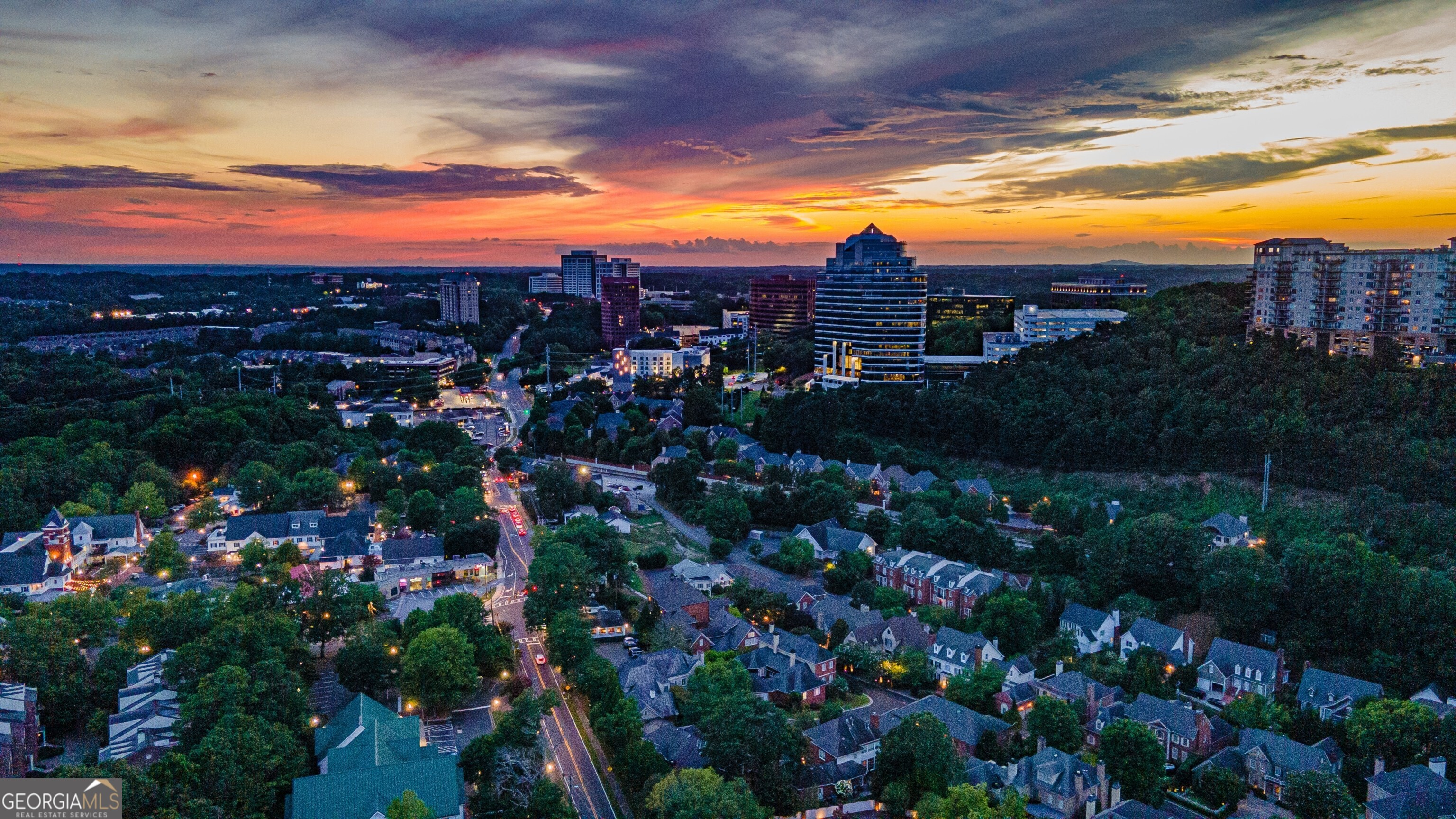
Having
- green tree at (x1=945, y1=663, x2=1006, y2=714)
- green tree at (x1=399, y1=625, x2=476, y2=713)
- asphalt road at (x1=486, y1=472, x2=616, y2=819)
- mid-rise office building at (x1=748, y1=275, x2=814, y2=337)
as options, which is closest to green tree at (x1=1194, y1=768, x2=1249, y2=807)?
green tree at (x1=945, y1=663, x2=1006, y2=714)

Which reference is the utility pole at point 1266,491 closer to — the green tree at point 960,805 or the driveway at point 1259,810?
the driveway at point 1259,810

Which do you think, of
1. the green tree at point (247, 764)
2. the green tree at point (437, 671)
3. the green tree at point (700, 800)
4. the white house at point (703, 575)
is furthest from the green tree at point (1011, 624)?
the green tree at point (247, 764)

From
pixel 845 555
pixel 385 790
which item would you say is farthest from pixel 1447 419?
pixel 385 790


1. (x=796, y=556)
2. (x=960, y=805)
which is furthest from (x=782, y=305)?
(x=960, y=805)

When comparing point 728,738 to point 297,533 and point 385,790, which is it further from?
point 297,533

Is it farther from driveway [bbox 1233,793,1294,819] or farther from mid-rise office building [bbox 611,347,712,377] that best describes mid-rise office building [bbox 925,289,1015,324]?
driveway [bbox 1233,793,1294,819]
